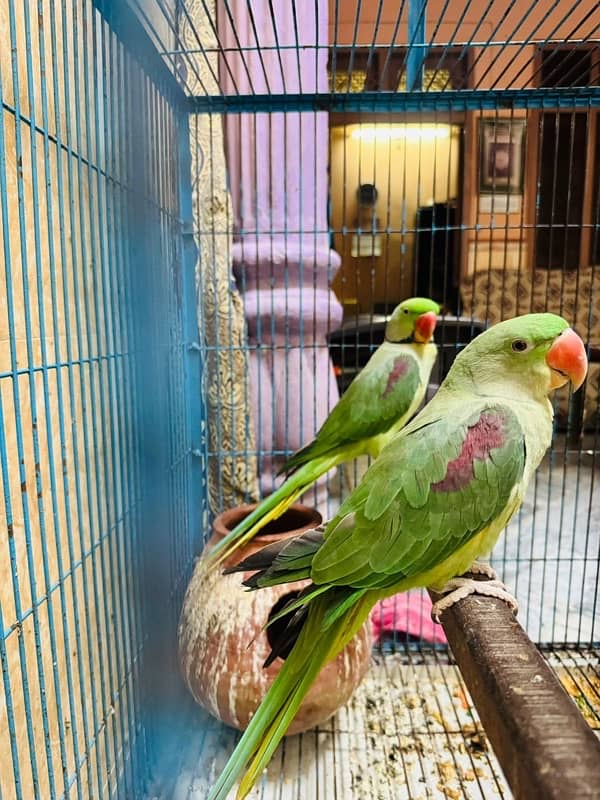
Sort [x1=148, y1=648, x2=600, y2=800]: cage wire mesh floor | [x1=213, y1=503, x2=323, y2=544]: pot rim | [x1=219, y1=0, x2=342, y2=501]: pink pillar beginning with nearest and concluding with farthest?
[x1=148, y1=648, x2=600, y2=800]: cage wire mesh floor → [x1=213, y1=503, x2=323, y2=544]: pot rim → [x1=219, y1=0, x2=342, y2=501]: pink pillar

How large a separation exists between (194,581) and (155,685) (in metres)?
0.20

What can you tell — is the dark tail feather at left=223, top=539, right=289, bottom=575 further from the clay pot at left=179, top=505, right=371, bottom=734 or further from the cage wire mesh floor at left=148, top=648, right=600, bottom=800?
the cage wire mesh floor at left=148, top=648, right=600, bottom=800

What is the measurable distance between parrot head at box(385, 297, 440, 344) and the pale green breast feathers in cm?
66

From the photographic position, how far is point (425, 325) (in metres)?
1.38

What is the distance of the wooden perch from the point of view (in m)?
0.36

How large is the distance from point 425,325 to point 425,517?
2.44ft

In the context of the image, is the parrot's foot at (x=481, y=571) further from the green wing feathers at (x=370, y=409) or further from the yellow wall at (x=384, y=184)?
the yellow wall at (x=384, y=184)

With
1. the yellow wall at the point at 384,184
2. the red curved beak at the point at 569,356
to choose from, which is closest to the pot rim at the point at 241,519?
the red curved beak at the point at 569,356

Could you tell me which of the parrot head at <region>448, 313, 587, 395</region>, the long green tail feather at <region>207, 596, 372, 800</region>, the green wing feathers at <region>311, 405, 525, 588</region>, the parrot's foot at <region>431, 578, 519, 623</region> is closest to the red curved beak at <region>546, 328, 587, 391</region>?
the parrot head at <region>448, 313, 587, 395</region>

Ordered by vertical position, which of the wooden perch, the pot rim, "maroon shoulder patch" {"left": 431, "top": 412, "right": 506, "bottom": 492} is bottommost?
the pot rim

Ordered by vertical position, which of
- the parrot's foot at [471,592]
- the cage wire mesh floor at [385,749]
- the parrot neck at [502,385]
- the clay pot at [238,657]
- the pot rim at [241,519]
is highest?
the parrot neck at [502,385]

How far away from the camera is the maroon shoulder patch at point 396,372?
1.34 metres

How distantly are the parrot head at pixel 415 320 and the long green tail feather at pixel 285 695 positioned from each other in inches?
30.4

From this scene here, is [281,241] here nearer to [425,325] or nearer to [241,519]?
[425,325]
